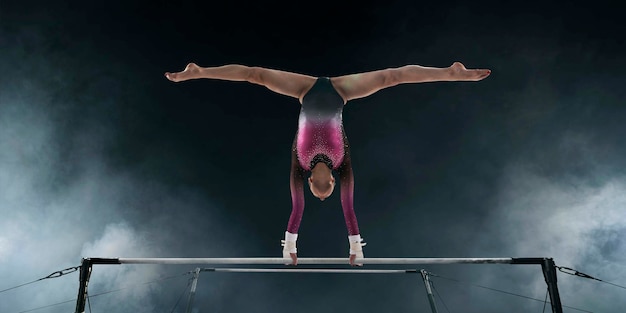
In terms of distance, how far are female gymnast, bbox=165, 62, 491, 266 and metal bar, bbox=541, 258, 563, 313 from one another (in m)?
2.20

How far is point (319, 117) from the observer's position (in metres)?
4.72

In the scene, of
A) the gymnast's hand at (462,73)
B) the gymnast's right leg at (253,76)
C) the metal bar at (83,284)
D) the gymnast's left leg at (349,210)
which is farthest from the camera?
the metal bar at (83,284)

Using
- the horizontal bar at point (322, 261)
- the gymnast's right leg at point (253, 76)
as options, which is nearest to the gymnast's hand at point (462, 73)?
the gymnast's right leg at point (253, 76)

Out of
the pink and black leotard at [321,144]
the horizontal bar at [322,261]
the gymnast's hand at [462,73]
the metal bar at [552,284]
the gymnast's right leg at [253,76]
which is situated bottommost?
the metal bar at [552,284]

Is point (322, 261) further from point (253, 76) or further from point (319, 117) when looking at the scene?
point (253, 76)

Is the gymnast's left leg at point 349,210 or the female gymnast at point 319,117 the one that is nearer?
the female gymnast at point 319,117

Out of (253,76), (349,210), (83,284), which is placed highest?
(253,76)

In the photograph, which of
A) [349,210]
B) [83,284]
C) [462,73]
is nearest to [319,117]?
[349,210]

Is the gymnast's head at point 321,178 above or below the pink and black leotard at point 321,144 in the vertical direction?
below

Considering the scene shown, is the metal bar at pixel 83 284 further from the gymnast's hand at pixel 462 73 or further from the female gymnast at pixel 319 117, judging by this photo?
the gymnast's hand at pixel 462 73

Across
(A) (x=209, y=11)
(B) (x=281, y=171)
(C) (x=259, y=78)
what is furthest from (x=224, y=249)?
(C) (x=259, y=78)

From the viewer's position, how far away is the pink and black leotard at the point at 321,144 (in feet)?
15.4

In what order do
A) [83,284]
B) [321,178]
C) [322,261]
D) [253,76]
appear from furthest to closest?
[83,284], [322,261], [253,76], [321,178]

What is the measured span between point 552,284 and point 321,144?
3.13 m
